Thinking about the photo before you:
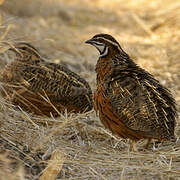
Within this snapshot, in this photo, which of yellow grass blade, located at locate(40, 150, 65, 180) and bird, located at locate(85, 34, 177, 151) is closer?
yellow grass blade, located at locate(40, 150, 65, 180)

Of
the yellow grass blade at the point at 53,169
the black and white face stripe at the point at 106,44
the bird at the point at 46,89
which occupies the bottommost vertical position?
the yellow grass blade at the point at 53,169

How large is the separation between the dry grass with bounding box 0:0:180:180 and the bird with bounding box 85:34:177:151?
0.24 meters

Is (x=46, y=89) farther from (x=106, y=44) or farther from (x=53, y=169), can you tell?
(x=53, y=169)

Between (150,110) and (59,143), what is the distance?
3.66 ft

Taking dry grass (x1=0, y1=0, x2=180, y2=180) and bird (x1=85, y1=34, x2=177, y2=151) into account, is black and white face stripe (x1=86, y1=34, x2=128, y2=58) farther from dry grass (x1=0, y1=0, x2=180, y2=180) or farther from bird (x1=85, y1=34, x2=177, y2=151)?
dry grass (x1=0, y1=0, x2=180, y2=180)

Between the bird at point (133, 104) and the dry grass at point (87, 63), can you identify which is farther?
the bird at point (133, 104)

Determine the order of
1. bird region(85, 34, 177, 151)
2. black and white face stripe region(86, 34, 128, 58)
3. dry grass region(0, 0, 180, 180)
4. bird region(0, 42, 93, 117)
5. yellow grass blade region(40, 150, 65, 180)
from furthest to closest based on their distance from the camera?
bird region(0, 42, 93, 117), black and white face stripe region(86, 34, 128, 58), bird region(85, 34, 177, 151), dry grass region(0, 0, 180, 180), yellow grass blade region(40, 150, 65, 180)

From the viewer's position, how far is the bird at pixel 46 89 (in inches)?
239

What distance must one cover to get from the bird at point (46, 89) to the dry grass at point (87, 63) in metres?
0.16

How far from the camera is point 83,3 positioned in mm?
15891

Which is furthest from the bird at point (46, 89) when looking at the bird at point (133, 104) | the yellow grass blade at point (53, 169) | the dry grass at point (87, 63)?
the yellow grass blade at point (53, 169)

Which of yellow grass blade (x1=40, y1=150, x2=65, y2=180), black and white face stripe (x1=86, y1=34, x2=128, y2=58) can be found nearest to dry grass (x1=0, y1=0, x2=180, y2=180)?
yellow grass blade (x1=40, y1=150, x2=65, y2=180)

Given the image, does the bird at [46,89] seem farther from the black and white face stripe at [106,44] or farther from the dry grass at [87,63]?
the black and white face stripe at [106,44]

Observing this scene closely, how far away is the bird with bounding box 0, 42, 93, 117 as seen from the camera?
608cm
